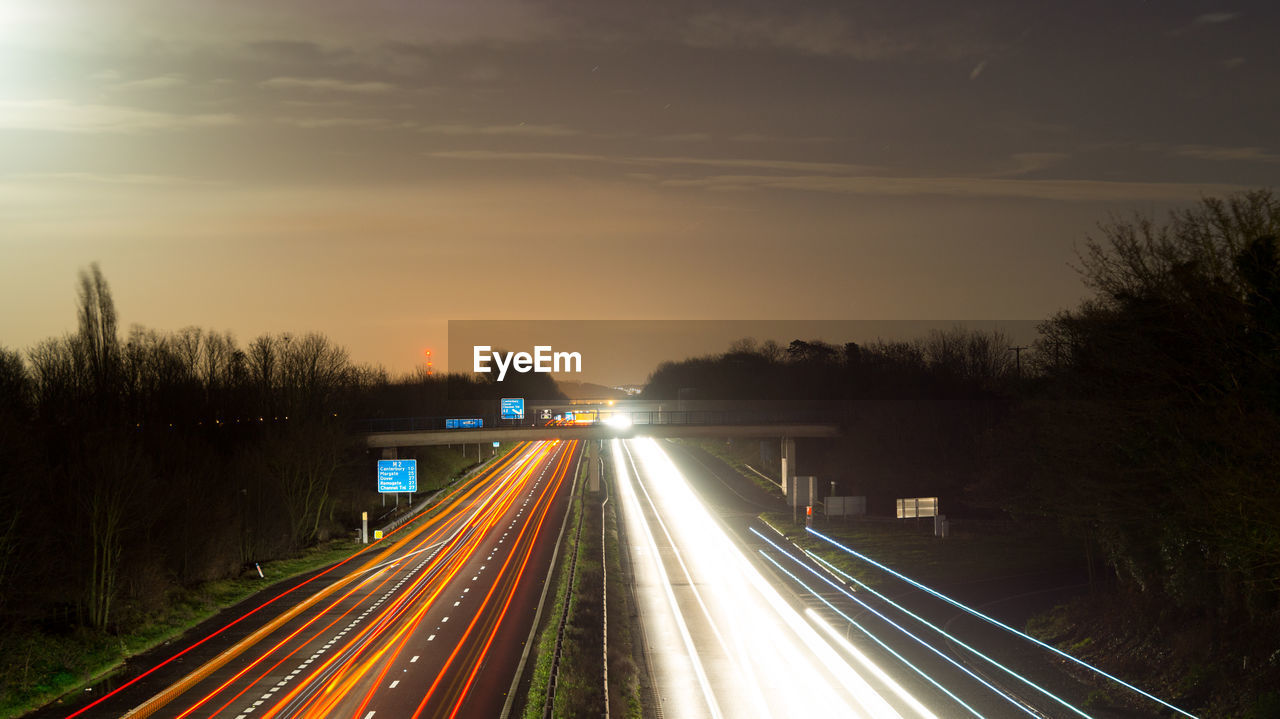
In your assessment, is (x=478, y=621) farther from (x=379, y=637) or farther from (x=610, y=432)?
(x=610, y=432)

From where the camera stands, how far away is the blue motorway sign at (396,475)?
67750mm

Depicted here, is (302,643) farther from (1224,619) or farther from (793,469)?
(793,469)

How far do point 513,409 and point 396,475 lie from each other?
2101 centimetres

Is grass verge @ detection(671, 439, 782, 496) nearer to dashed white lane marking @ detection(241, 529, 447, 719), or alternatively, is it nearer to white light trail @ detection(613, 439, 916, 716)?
white light trail @ detection(613, 439, 916, 716)

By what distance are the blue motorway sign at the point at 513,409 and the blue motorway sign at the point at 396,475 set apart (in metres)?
18.7

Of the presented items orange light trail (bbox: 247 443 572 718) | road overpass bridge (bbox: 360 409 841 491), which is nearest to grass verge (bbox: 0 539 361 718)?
orange light trail (bbox: 247 443 572 718)

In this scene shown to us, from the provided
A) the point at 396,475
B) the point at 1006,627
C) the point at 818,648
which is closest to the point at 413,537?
the point at 396,475

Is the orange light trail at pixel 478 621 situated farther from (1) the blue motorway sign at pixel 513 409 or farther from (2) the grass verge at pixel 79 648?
(2) the grass verge at pixel 79 648

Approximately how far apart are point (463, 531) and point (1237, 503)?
51704 millimetres

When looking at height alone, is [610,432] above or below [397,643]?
above

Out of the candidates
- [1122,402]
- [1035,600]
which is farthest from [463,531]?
[1122,402]

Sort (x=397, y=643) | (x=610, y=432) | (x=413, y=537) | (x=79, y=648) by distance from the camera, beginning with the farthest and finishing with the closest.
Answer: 1. (x=610, y=432)
2. (x=413, y=537)
3. (x=397, y=643)
4. (x=79, y=648)

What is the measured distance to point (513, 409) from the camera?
88000 mm

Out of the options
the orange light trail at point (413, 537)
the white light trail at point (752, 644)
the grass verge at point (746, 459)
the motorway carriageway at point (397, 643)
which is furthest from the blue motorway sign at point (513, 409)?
the white light trail at point (752, 644)
